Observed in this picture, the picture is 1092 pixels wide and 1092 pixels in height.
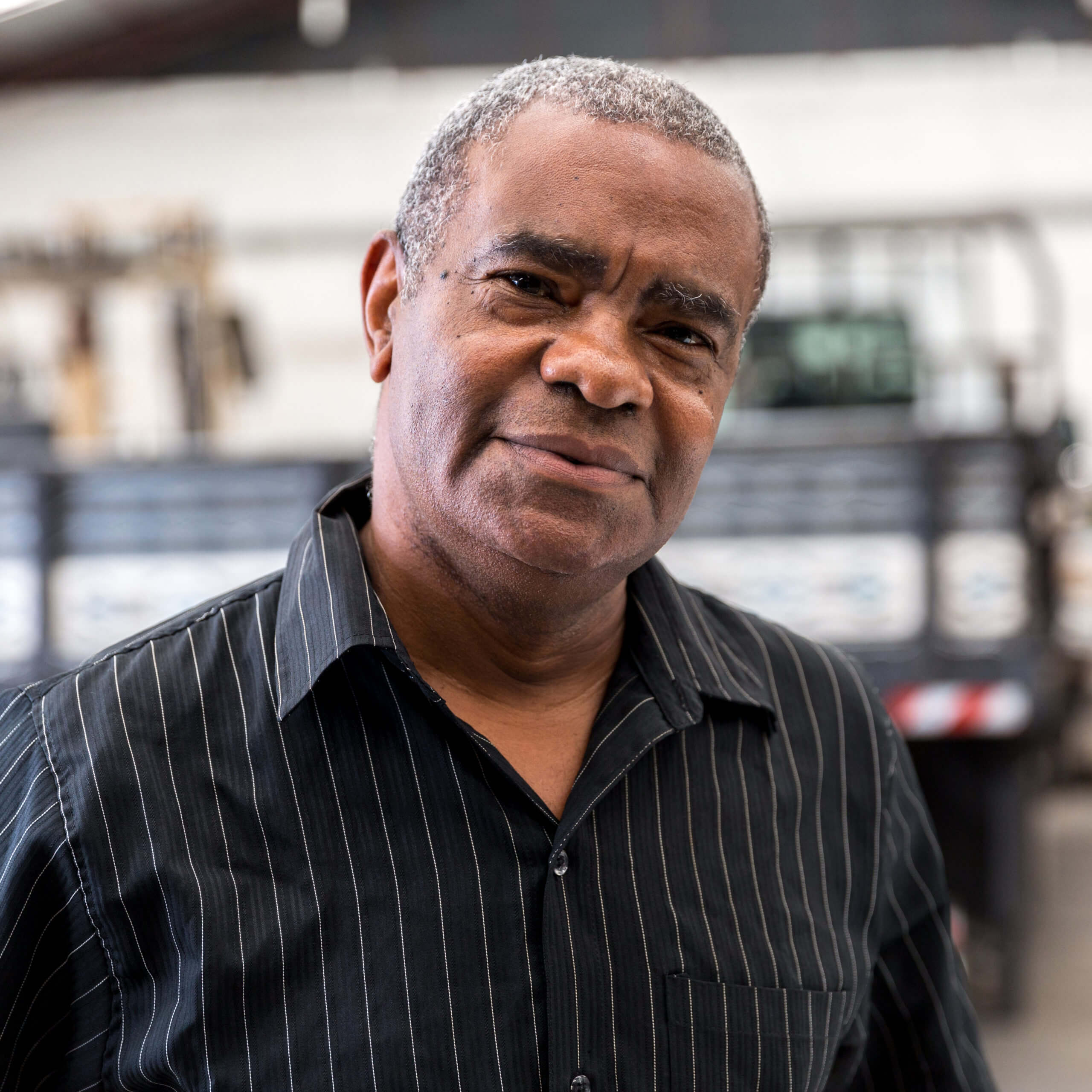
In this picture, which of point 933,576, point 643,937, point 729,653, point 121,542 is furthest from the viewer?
point 121,542

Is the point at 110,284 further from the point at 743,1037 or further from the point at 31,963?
the point at 743,1037

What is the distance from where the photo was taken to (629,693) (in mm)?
1142

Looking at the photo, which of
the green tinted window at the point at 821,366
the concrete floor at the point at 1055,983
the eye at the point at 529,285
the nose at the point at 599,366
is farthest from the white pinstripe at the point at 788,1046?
the green tinted window at the point at 821,366

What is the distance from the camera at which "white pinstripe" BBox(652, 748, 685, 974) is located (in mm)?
1052

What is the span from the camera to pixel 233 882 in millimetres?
957

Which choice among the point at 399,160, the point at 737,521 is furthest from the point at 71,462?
the point at 399,160

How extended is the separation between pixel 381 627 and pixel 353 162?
8864 mm

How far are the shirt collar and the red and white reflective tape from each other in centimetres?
197

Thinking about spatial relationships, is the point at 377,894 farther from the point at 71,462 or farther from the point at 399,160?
the point at 399,160

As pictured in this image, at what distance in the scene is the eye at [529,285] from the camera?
98 centimetres

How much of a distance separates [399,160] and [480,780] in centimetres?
892

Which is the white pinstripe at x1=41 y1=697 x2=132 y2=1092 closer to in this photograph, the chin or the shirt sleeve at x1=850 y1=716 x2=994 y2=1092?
the chin

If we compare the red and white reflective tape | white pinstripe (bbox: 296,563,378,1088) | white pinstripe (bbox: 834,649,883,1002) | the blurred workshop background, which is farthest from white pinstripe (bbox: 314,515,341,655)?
the red and white reflective tape

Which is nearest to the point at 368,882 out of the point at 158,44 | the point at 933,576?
the point at 933,576
